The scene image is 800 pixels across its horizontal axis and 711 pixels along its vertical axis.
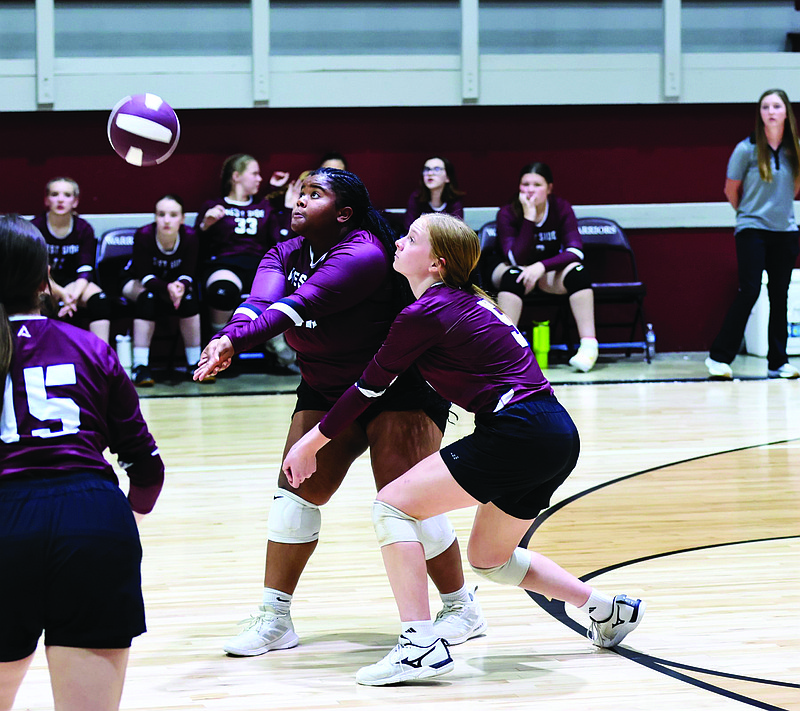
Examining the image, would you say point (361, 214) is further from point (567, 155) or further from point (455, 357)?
point (567, 155)

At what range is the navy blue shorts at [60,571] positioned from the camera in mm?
1839

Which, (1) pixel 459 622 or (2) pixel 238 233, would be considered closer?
(1) pixel 459 622

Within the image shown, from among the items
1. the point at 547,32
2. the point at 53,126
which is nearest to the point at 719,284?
the point at 547,32

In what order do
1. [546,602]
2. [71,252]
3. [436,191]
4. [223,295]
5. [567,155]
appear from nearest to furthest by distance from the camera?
[546,602] → [223,295] → [71,252] → [436,191] → [567,155]

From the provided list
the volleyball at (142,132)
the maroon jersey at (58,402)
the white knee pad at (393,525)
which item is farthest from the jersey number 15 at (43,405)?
the volleyball at (142,132)

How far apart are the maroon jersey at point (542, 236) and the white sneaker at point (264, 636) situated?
5.87 metres

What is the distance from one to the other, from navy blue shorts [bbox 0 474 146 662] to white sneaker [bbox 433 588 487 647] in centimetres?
135

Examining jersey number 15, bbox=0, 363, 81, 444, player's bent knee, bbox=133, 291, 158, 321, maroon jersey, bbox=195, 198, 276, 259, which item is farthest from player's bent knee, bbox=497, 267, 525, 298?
jersey number 15, bbox=0, 363, 81, 444

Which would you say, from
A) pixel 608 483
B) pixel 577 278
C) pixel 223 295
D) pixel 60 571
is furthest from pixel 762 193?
pixel 60 571

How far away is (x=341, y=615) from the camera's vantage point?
3.36 m

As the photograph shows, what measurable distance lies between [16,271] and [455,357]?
4.15 feet

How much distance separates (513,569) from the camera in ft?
9.57

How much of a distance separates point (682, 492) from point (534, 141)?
225 inches

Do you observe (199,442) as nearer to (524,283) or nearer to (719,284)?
(524,283)
